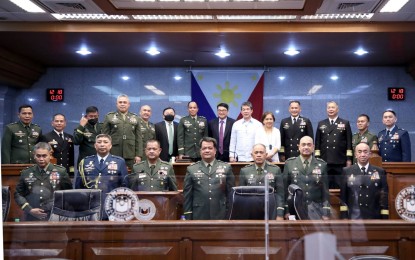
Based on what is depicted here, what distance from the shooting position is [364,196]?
3.65 metres

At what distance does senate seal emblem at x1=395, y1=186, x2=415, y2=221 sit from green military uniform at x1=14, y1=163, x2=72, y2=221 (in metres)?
2.22

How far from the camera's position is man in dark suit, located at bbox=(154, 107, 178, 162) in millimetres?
7074

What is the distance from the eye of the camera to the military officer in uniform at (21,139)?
6.39 metres

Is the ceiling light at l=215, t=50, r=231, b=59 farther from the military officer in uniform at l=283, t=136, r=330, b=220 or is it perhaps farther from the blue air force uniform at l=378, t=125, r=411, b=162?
the military officer in uniform at l=283, t=136, r=330, b=220

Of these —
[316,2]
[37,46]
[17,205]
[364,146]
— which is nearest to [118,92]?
[37,46]

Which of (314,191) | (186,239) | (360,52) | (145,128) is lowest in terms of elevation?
(186,239)

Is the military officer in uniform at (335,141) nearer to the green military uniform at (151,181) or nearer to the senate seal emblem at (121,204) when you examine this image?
the green military uniform at (151,181)

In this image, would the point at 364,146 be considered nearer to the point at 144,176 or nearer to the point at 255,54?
the point at 144,176

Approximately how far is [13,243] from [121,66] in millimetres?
6626

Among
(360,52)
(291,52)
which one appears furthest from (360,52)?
(291,52)

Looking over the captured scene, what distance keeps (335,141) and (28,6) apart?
3.86 metres

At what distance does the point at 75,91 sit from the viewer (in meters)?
9.58

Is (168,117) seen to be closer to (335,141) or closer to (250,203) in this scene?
(335,141)

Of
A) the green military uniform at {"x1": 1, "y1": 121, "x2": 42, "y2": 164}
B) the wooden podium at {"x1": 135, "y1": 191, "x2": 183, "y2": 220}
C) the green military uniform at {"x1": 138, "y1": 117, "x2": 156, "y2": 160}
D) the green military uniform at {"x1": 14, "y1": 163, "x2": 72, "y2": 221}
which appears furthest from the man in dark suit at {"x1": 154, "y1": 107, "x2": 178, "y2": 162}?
the wooden podium at {"x1": 135, "y1": 191, "x2": 183, "y2": 220}
